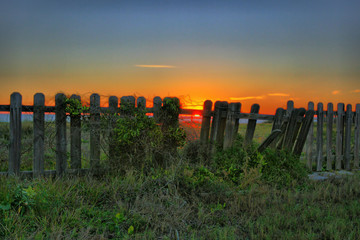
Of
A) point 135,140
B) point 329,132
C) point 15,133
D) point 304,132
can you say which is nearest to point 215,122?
point 135,140

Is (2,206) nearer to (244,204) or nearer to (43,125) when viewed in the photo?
(43,125)

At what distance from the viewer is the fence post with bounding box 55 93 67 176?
6.54 meters

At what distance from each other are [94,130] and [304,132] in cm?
566

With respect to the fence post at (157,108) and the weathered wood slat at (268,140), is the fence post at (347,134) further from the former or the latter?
the fence post at (157,108)

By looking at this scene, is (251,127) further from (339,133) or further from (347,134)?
(347,134)

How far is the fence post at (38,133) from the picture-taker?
6.42 meters

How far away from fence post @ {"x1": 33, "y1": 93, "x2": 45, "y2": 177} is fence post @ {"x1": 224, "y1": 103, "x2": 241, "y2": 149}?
14.0 ft

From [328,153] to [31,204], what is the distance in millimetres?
9186

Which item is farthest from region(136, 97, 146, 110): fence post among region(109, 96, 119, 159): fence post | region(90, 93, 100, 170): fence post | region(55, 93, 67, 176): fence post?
region(55, 93, 67, 176): fence post

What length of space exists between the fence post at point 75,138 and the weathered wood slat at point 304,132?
5739 millimetres

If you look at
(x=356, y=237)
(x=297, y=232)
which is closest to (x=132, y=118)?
(x=297, y=232)

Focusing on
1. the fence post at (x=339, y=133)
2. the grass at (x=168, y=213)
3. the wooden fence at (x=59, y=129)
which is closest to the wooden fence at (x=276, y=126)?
the fence post at (x=339, y=133)

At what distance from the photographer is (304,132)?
8.36 meters

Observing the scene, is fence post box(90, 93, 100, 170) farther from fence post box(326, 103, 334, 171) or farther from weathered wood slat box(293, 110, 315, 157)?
fence post box(326, 103, 334, 171)
